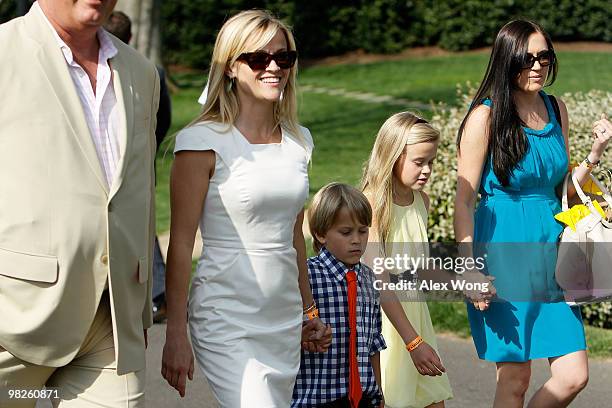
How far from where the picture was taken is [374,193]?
16.5 feet

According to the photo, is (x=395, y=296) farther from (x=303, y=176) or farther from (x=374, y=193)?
(x=303, y=176)

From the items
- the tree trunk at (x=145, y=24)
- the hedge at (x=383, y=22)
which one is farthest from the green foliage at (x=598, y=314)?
the hedge at (x=383, y=22)

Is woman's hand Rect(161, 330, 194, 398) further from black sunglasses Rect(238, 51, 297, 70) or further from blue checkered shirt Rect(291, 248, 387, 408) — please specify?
black sunglasses Rect(238, 51, 297, 70)

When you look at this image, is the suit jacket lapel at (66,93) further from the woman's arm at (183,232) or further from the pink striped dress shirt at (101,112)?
the woman's arm at (183,232)

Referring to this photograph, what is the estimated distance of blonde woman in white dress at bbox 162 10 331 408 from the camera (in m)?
3.95

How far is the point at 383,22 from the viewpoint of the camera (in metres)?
30.6

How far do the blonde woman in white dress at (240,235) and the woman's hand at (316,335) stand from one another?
0.91 ft

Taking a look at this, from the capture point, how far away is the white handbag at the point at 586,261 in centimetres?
491

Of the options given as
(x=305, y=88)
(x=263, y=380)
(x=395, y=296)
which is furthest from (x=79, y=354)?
(x=305, y=88)

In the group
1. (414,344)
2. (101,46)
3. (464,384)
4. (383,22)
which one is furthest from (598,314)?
(383,22)

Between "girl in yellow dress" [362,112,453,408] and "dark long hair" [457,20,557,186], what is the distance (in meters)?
0.21

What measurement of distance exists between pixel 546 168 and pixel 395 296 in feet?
2.73

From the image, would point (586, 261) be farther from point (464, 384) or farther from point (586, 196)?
point (464, 384)

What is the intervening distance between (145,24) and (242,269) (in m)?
15.2
